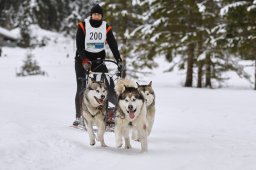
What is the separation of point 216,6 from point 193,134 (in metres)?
13.7

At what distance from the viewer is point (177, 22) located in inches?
844

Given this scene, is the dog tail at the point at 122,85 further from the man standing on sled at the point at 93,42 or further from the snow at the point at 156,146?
the man standing on sled at the point at 93,42

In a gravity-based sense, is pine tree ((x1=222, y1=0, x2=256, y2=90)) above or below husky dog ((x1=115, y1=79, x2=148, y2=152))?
above

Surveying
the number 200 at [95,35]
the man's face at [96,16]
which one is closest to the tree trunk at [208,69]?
the number 200 at [95,35]

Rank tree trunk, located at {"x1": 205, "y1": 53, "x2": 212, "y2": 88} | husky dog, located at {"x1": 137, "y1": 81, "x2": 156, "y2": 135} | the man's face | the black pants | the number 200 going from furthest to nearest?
1. tree trunk, located at {"x1": 205, "y1": 53, "x2": 212, "y2": 88}
2. the black pants
3. the number 200
4. the man's face
5. husky dog, located at {"x1": 137, "y1": 81, "x2": 156, "y2": 135}

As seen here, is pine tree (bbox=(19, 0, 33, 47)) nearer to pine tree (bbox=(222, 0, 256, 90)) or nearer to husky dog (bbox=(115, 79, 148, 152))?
pine tree (bbox=(222, 0, 256, 90))

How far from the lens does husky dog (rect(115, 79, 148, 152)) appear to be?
6.28 m

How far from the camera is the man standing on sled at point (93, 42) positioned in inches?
307

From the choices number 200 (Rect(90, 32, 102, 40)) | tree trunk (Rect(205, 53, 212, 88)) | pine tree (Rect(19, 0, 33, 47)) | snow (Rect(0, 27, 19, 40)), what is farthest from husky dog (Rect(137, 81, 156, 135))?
snow (Rect(0, 27, 19, 40))

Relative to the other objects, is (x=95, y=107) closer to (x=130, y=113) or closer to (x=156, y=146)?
(x=130, y=113)

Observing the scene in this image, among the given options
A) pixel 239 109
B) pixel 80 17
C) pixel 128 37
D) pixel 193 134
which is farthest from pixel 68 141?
pixel 80 17

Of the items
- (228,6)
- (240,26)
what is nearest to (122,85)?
(228,6)

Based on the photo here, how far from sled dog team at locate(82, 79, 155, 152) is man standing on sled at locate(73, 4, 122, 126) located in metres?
0.85

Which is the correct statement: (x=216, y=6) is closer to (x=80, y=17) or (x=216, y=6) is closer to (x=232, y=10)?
(x=232, y=10)
